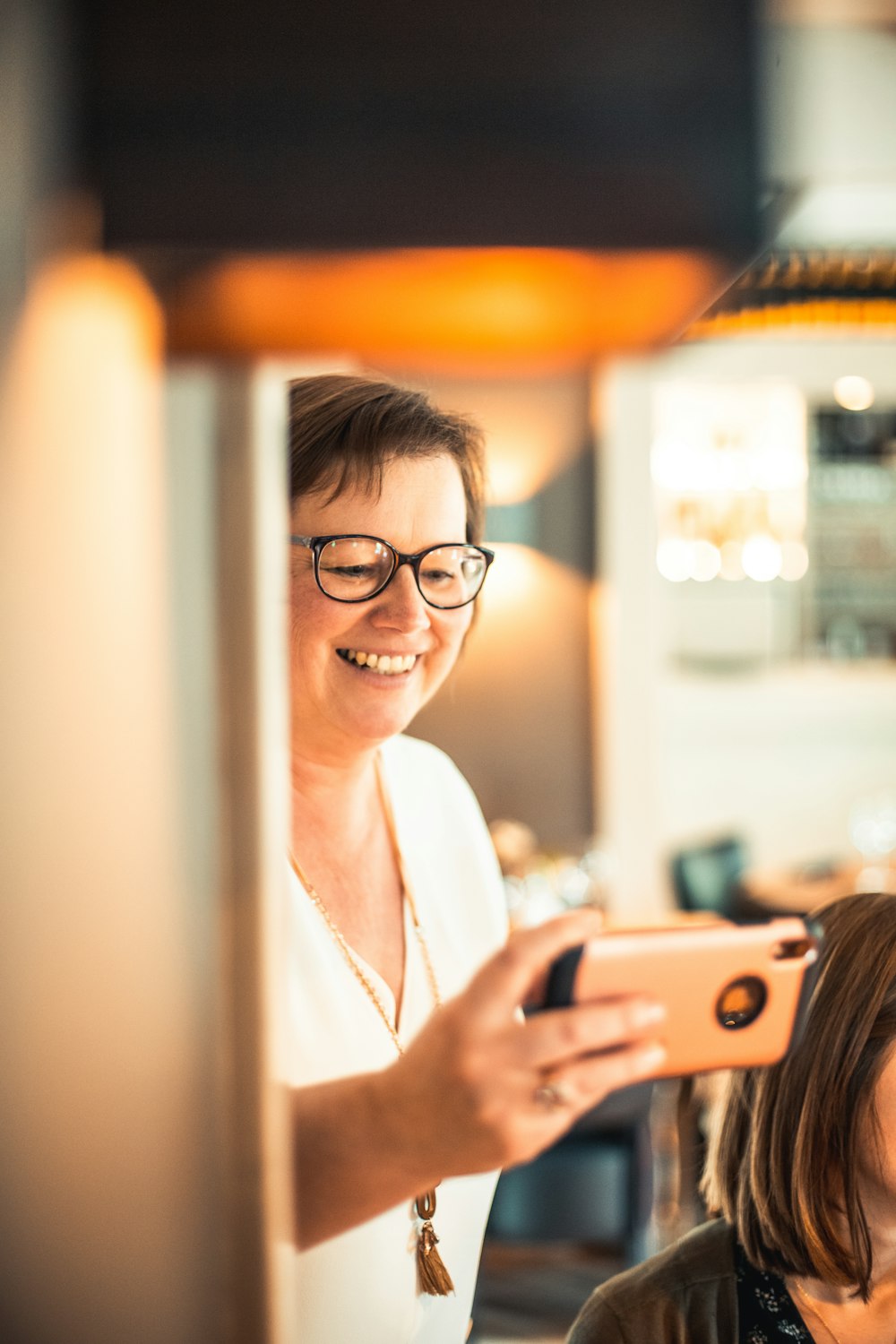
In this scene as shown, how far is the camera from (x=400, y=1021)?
0.73m

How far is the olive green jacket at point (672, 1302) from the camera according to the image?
892mm

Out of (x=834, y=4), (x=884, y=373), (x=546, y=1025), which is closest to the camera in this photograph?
(x=546, y=1025)

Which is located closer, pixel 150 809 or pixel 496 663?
pixel 150 809

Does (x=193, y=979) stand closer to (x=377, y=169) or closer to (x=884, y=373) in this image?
(x=377, y=169)

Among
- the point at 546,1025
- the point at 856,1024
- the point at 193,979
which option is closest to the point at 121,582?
the point at 193,979

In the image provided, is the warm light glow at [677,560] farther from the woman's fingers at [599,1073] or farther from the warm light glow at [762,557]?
the woman's fingers at [599,1073]

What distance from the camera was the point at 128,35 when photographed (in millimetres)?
675

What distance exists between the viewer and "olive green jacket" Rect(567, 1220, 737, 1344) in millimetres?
892

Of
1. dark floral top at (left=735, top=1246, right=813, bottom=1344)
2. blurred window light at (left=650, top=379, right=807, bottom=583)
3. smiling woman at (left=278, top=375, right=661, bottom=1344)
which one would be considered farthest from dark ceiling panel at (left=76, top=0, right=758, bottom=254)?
blurred window light at (left=650, top=379, right=807, bottom=583)

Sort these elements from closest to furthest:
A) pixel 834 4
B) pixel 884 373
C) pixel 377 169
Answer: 1. pixel 377 169
2. pixel 834 4
3. pixel 884 373

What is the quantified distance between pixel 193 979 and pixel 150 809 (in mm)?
105

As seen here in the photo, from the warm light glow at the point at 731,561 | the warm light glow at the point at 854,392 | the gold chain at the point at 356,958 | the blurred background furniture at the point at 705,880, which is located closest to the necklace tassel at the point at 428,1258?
the gold chain at the point at 356,958

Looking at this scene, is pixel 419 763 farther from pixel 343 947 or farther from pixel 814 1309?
pixel 814 1309

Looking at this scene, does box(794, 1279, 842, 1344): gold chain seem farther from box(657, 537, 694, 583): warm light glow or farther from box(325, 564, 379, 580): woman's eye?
box(657, 537, 694, 583): warm light glow
